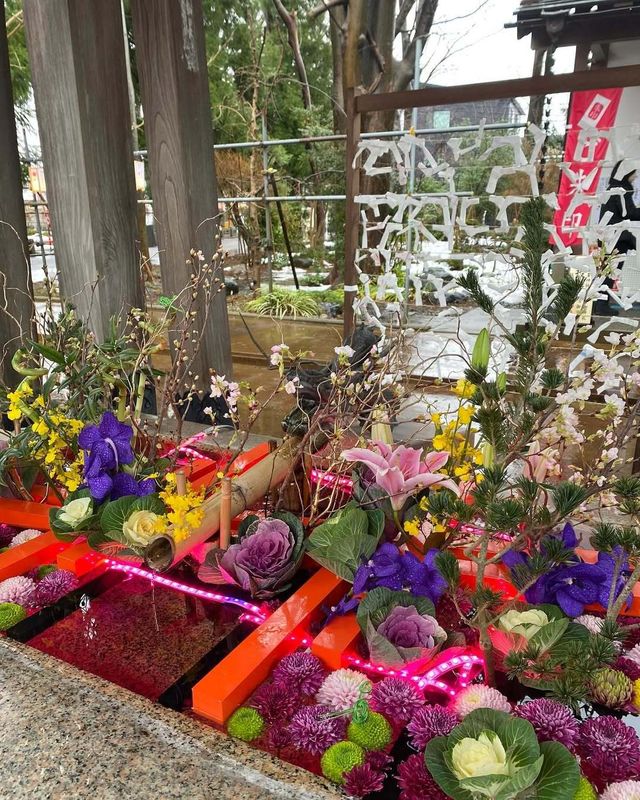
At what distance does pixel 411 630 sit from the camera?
1.00 meters

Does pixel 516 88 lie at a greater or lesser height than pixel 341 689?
greater

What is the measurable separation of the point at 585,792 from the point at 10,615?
1011mm

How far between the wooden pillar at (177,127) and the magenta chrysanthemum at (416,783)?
1.58 metres

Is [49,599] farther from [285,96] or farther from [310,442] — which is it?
[285,96]

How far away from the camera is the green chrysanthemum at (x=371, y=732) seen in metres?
0.86

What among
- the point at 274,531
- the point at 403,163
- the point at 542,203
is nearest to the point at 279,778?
the point at 274,531

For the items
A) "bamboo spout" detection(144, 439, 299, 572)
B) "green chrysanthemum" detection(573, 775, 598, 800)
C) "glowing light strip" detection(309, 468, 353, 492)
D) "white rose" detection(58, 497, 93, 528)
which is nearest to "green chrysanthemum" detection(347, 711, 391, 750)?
"green chrysanthemum" detection(573, 775, 598, 800)

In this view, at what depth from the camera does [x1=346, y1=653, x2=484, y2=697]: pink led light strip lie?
0.98 m

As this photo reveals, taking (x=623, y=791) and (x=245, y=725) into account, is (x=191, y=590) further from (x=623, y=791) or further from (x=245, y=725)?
(x=623, y=791)

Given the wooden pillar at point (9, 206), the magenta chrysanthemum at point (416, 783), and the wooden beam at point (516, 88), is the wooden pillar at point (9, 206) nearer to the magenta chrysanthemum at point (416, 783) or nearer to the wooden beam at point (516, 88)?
the wooden beam at point (516, 88)

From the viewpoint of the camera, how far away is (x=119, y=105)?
Result: 217cm

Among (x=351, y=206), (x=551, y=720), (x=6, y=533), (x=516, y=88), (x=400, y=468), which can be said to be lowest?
(x=6, y=533)

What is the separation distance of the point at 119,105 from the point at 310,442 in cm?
156

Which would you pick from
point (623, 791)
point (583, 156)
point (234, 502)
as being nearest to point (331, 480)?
point (234, 502)
